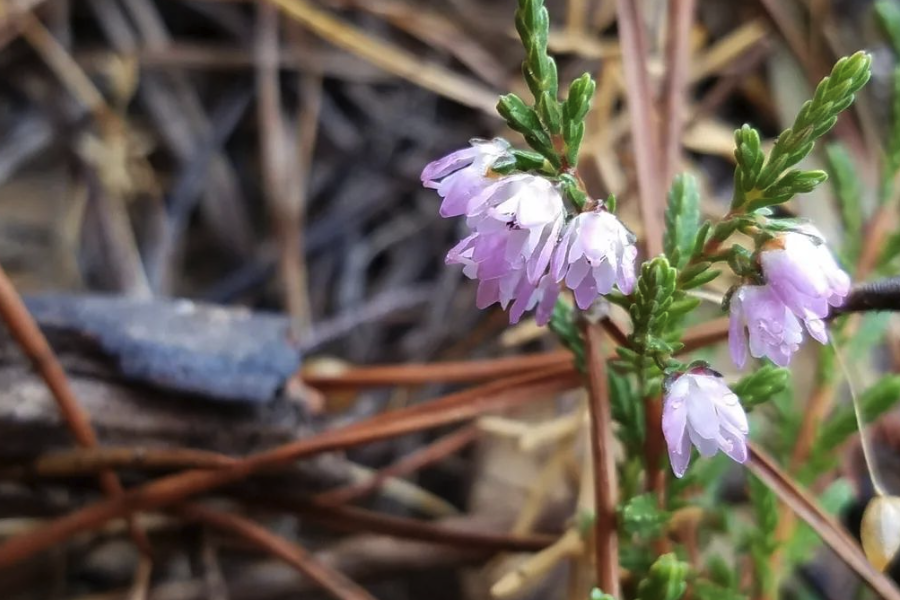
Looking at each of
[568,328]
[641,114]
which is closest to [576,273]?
[568,328]

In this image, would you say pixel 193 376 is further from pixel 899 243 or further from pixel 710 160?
pixel 710 160

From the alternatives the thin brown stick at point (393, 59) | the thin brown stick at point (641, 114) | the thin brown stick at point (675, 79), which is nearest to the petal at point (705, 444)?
the thin brown stick at point (641, 114)

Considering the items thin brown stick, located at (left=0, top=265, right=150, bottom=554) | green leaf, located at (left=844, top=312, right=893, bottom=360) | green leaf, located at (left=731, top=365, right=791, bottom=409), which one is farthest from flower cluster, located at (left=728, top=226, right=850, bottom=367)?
thin brown stick, located at (left=0, top=265, right=150, bottom=554)

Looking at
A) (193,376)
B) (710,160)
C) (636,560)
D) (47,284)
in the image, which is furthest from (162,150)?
(636,560)

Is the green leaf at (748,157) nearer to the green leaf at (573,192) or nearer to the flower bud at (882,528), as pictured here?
the green leaf at (573,192)

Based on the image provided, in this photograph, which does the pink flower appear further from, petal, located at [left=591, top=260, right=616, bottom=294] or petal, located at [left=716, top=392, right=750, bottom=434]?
petal, located at [left=716, top=392, right=750, bottom=434]

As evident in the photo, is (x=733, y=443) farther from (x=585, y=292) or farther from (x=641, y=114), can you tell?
(x=641, y=114)
